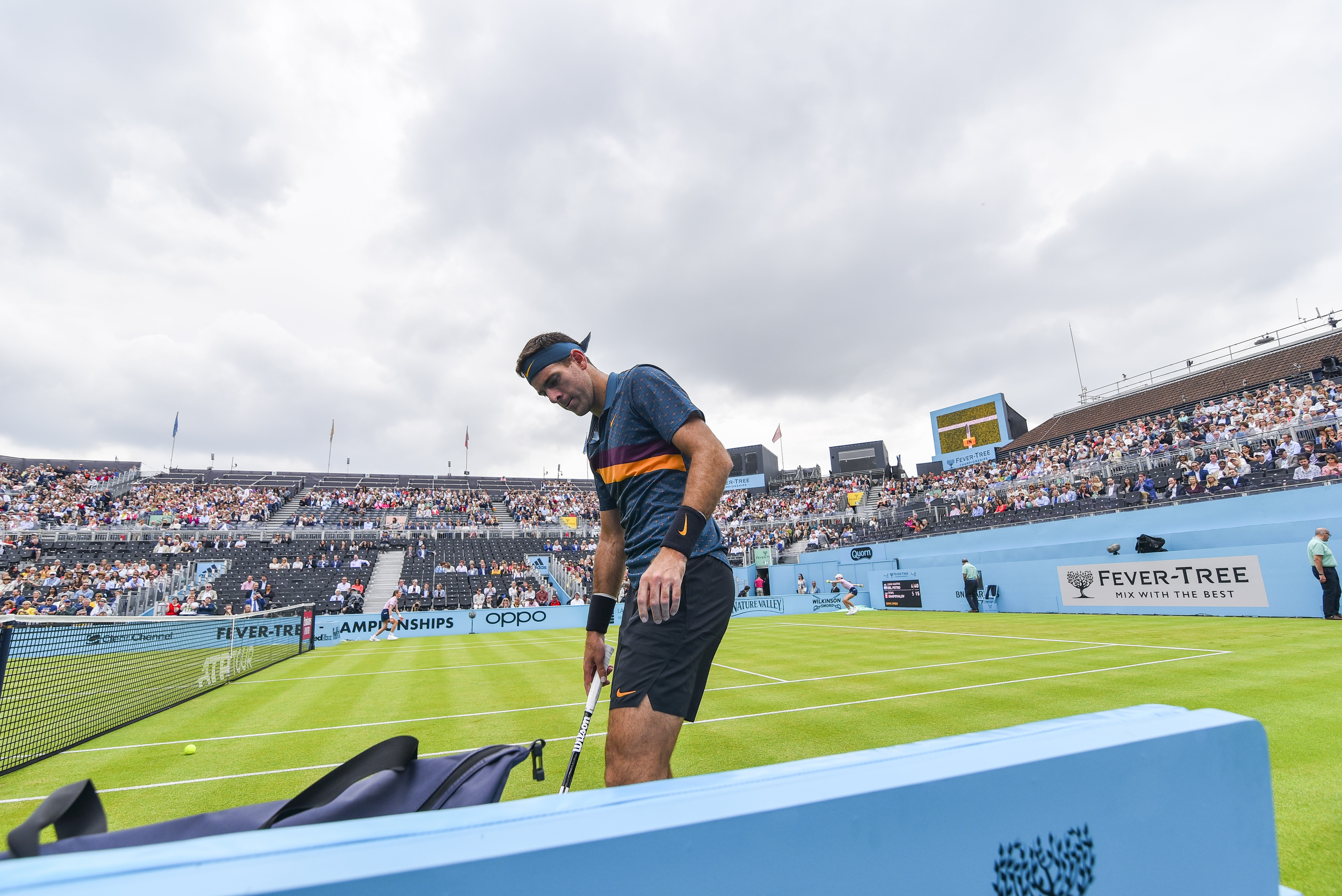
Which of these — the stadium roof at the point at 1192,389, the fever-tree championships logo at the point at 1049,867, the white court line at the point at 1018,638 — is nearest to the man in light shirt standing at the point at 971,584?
the white court line at the point at 1018,638

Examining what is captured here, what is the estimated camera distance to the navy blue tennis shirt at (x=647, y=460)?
2.56 meters

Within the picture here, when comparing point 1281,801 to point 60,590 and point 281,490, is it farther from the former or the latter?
point 281,490

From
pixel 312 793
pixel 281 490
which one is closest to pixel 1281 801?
pixel 312 793

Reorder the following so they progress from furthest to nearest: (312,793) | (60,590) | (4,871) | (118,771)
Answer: (60,590) → (118,771) → (312,793) → (4,871)

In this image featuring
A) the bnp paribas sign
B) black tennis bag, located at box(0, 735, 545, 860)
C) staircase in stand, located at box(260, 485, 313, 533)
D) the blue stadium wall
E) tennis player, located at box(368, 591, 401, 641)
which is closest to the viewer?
black tennis bag, located at box(0, 735, 545, 860)

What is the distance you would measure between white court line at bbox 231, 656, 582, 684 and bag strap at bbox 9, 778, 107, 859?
11.2 m

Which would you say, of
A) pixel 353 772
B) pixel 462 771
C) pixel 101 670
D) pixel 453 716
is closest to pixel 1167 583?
pixel 453 716

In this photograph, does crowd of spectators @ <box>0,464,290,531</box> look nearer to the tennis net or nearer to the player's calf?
the tennis net

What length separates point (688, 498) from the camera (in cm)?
232

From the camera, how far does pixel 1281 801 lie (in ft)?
9.87

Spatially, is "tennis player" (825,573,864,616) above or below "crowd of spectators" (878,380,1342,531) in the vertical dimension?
below

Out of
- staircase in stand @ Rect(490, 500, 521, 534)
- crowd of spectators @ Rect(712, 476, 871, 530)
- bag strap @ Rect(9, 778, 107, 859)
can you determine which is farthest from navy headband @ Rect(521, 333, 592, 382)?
staircase in stand @ Rect(490, 500, 521, 534)

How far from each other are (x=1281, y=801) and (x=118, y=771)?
835 centimetres

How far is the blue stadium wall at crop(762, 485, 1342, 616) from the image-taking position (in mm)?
13438
